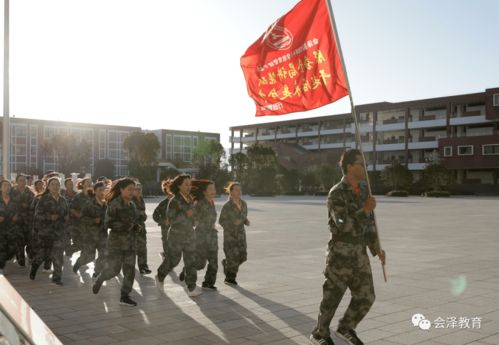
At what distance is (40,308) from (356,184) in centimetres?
460

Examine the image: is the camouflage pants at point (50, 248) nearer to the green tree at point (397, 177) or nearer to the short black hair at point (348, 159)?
the short black hair at point (348, 159)

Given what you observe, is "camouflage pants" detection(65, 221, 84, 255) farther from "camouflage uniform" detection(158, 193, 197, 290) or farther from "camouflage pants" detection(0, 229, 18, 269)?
"camouflage uniform" detection(158, 193, 197, 290)

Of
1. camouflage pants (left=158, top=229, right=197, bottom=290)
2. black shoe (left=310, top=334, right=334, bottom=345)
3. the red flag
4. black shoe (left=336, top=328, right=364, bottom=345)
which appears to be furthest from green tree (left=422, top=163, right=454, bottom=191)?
black shoe (left=310, top=334, right=334, bottom=345)

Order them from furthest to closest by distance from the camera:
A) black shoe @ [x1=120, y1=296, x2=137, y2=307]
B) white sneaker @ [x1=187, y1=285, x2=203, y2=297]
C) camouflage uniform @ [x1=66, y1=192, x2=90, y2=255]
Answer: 1. camouflage uniform @ [x1=66, y1=192, x2=90, y2=255]
2. white sneaker @ [x1=187, y1=285, x2=203, y2=297]
3. black shoe @ [x1=120, y1=296, x2=137, y2=307]

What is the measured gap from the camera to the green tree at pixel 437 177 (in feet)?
206

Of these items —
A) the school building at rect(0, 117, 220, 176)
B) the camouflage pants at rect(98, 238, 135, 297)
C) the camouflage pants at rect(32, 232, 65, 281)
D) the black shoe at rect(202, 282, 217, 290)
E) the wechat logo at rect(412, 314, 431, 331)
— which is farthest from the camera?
the school building at rect(0, 117, 220, 176)

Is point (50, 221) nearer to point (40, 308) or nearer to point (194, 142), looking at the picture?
point (40, 308)

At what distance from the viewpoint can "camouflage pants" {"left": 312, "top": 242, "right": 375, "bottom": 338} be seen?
5.11m

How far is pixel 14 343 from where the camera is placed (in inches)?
87.6

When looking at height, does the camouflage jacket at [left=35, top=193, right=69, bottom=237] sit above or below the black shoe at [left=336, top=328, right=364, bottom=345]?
above

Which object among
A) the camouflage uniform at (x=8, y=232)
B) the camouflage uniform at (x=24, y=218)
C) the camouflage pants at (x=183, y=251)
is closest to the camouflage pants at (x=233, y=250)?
the camouflage pants at (x=183, y=251)

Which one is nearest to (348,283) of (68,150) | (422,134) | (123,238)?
(123,238)

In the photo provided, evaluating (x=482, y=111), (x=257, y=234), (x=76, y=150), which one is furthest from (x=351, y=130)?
(x=257, y=234)

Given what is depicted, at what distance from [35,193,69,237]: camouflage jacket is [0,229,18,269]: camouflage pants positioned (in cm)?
142
